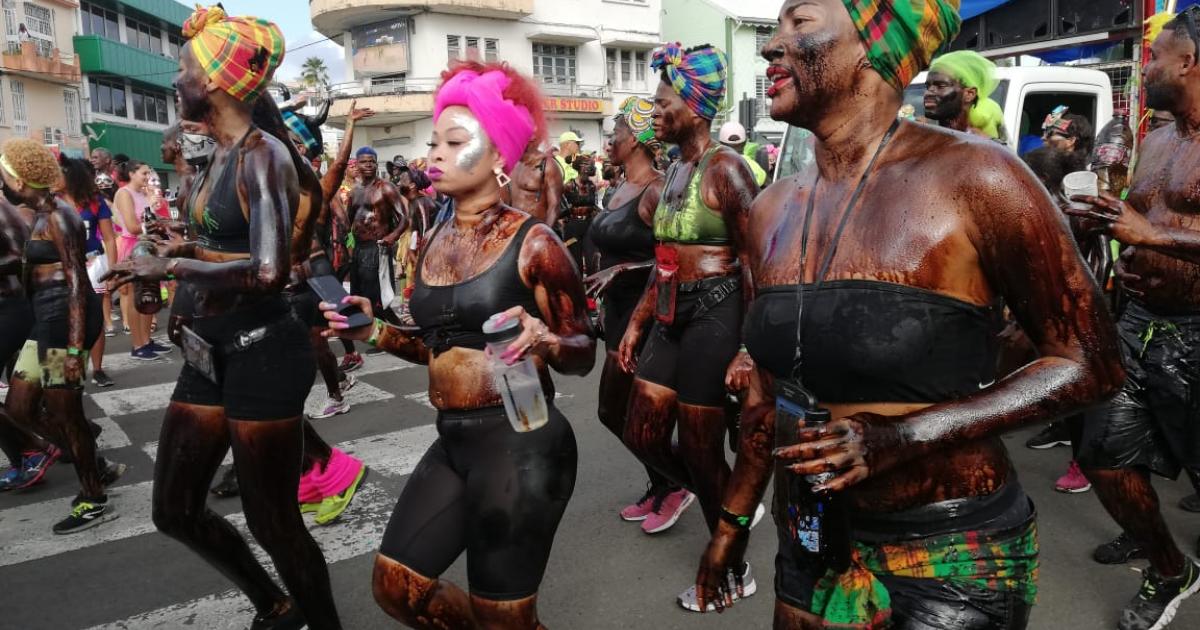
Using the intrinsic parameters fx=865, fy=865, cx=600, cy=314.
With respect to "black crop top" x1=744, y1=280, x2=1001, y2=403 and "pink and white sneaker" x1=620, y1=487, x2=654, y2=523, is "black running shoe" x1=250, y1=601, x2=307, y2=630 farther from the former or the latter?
"black crop top" x1=744, y1=280, x2=1001, y2=403

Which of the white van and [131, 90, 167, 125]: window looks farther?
[131, 90, 167, 125]: window

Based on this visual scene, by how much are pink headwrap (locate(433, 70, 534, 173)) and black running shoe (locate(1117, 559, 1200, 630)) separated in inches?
117

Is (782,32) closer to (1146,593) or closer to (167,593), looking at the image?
(1146,593)

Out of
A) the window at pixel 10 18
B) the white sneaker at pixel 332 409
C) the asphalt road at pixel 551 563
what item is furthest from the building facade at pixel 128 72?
the asphalt road at pixel 551 563

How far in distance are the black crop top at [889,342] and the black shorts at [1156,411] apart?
84.6 inches

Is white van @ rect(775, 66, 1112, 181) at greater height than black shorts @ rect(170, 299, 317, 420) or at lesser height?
greater

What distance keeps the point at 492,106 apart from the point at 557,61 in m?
45.0

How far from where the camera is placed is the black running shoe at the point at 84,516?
4.84 meters

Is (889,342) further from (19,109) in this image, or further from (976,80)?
(19,109)

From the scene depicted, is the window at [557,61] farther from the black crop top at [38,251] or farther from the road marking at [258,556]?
the road marking at [258,556]

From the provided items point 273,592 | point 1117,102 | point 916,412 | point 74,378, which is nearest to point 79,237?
point 74,378

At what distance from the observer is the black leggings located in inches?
99.9

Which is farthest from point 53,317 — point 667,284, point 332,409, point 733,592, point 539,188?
point 733,592

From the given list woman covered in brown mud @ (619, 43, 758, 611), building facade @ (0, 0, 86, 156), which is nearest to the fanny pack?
woman covered in brown mud @ (619, 43, 758, 611)
